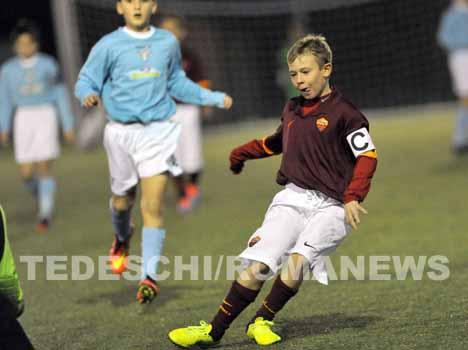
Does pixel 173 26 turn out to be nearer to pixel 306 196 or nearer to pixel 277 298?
pixel 306 196

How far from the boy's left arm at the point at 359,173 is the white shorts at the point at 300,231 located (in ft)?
0.48

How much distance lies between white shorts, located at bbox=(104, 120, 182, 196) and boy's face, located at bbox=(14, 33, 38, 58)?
12.0 ft

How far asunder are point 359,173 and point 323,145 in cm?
23

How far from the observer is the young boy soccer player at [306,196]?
4.92 metres

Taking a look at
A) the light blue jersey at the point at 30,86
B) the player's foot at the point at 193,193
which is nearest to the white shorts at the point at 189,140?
the player's foot at the point at 193,193

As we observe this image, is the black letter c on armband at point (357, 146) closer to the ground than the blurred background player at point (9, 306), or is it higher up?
higher up

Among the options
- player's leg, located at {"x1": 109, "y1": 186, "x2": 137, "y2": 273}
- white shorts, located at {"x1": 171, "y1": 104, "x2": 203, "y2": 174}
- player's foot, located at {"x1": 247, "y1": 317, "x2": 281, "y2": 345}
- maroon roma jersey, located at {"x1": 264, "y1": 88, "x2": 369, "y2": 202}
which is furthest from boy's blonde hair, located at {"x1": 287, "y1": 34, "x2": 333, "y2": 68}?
white shorts, located at {"x1": 171, "y1": 104, "x2": 203, "y2": 174}

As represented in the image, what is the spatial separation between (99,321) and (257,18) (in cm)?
1345

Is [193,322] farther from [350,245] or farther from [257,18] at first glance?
[257,18]

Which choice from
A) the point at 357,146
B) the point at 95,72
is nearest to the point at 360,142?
the point at 357,146

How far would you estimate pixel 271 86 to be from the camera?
19641mm

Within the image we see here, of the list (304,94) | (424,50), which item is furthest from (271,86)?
(304,94)

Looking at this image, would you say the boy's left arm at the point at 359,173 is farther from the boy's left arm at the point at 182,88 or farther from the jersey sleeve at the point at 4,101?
the jersey sleeve at the point at 4,101

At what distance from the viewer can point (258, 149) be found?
17.4 feet
